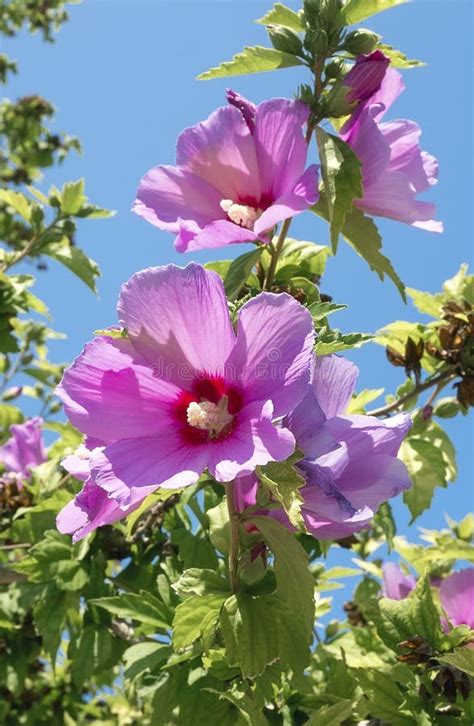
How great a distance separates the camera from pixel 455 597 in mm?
1726

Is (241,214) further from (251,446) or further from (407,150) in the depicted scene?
(251,446)

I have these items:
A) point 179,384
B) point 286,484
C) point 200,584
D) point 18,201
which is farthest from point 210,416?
point 18,201

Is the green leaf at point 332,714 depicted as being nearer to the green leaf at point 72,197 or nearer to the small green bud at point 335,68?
the small green bud at point 335,68

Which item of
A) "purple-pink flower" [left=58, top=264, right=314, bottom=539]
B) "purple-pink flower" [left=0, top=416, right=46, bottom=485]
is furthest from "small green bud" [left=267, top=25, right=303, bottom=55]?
"purple-pink flower" [left=0, top=416, right=46, bottom=485]

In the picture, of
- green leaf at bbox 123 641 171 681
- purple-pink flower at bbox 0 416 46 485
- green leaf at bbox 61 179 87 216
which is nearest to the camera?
green leaf at bbox 123 641 171 681

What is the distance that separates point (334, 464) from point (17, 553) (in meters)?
2.20

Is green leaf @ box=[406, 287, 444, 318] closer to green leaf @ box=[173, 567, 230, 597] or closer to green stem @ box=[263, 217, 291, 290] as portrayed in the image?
green stem @ box=[263, 217, 291, 290]

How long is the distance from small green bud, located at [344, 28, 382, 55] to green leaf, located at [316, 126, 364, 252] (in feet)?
0.84

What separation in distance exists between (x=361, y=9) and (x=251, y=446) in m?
0.99

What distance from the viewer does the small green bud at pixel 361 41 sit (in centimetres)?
152

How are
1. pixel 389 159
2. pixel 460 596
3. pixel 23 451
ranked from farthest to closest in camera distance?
pixel 23 451 → pixel 460 596 → pixel 389 159

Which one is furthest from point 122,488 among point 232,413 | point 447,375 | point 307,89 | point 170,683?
point 447,375

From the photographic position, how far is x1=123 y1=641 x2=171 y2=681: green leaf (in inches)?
64.4

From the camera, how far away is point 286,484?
101 centimetres
